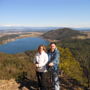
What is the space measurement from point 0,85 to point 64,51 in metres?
12.4

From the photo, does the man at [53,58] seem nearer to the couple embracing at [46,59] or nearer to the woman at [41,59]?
the couple embracing at [46,59]

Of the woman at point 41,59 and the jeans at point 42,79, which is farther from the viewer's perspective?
the jeans at point 42,79

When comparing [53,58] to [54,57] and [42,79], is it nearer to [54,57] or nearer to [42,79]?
[54,57]

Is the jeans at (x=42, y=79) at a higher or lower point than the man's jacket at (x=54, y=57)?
lower

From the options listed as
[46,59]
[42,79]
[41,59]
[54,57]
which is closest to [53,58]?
[54,57]

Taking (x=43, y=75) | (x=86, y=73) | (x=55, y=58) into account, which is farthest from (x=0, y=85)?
(x=86, y=73)

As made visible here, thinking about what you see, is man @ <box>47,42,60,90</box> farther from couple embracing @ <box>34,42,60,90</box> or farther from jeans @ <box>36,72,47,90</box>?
jeans @ <box>36,72,47,90</box>

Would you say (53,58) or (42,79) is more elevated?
(53,58)

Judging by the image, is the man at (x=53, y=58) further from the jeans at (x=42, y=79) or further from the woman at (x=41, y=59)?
the jeans at (x=42, y=79)

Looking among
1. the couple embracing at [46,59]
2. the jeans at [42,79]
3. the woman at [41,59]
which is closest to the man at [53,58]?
the couple embracing at [46,59]

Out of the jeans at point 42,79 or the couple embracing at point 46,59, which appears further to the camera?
the jeans at point 42,79

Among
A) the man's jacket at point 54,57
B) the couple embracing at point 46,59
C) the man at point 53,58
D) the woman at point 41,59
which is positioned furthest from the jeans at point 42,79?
the man's jacket at point 54,57

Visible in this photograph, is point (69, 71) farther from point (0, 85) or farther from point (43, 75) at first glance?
point (43, 75)

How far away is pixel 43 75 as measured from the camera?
6.01 metres
